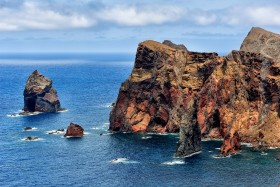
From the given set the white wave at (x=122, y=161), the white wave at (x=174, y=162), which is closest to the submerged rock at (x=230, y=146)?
the white wave at (x=174, y=162)

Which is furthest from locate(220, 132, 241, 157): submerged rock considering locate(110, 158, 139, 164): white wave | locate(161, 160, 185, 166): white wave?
locate(110, 158, 139, 164): white wave

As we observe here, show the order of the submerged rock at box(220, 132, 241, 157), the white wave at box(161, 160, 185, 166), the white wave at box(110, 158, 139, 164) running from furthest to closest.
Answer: the submerged rock at box(220, 132, 241, 157) < the white wave at box(110, 158, 139, 164) < the white wave at box(161, 160, 185, 166)

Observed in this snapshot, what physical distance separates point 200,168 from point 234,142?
25.8 metres

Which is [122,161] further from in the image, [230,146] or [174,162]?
[230,146]

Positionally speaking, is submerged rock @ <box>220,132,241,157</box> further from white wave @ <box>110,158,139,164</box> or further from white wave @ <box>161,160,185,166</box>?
white wave @ <box>110,158,139,164</box>

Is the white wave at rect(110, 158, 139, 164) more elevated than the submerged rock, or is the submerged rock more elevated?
the submerged rock

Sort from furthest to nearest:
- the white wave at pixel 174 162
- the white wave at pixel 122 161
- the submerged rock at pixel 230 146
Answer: the submerged rock at pixel 230 146, the white wave at pixel 122 161, the white wave at pixel 174 162

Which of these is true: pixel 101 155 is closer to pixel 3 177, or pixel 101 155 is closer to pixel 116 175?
pixel 116 175

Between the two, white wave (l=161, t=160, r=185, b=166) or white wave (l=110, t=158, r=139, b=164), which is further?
white wave (l=110, t=158, r=139, b=164)

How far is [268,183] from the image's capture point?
145m

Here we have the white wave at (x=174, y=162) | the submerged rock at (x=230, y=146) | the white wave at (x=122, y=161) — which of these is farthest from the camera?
the submerged rock at (x=230, y=146)

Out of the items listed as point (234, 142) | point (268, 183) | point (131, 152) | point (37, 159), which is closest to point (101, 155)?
point (131, 152)

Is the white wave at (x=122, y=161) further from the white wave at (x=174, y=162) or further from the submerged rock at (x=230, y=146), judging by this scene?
the submerged rock at (x=230, y=146)

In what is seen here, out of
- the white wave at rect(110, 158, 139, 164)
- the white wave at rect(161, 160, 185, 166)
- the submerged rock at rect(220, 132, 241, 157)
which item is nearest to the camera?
the white wave at rect(161, 160, 185, 166)
